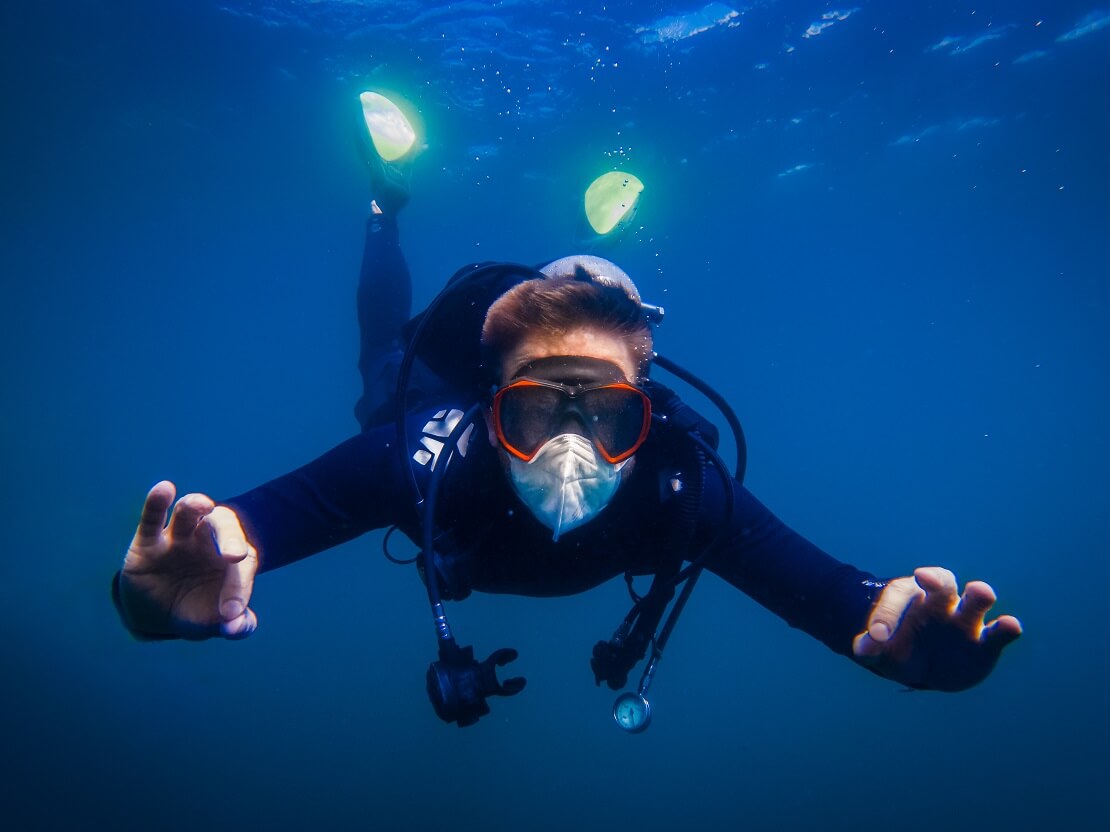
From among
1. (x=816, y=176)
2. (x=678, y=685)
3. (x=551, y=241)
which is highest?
(x=816, y=176)

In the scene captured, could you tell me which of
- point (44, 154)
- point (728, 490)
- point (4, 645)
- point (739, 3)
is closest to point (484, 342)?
point (728, 490)

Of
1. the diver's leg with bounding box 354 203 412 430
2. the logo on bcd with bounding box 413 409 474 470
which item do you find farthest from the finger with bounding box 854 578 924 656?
the diver's leg with bounding box 354 203 412 430

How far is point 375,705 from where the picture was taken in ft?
62.4

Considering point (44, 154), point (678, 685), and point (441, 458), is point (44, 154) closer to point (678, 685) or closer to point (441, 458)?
point (441, 458)

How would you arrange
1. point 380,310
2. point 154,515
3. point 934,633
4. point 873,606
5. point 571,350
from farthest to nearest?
point 380,310, point 571,350, point 873,606, point 934,633, point 154,515

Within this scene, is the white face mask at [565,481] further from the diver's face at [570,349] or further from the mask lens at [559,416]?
the diver's face at [570,349]

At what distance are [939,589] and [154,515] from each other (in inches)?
106

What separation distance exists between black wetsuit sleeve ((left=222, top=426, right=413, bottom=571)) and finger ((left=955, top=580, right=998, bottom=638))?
8.38ft

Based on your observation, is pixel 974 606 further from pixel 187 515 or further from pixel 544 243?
pixel 544 243

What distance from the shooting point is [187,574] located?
2082mm

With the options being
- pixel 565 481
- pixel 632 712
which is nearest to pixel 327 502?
pixel 565 481

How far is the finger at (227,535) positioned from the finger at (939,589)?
2400mm

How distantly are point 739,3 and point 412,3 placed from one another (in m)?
7.33

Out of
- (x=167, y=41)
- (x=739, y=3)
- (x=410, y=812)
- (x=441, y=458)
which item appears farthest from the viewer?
(x=167, y=41)
